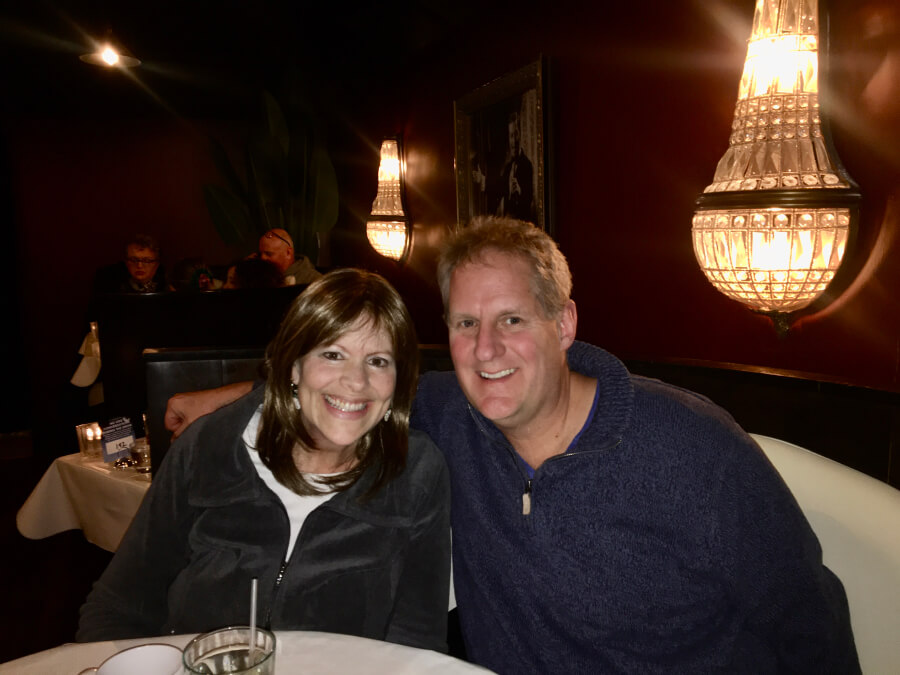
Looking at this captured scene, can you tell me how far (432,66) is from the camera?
4.85 m

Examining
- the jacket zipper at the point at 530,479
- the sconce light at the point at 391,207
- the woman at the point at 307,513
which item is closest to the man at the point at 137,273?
the sconce light at the point at 391,207

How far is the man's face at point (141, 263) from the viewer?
16.1 ft

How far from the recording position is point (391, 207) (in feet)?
Result: 17.4

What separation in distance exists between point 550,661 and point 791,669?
18.2 inches

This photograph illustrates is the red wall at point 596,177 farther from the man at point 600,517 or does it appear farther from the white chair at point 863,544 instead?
the man at point 600,517

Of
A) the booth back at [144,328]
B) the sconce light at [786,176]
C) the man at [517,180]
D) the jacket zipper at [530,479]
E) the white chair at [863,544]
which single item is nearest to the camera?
the white chair at [863,544]

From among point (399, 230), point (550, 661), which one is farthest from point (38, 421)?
point (550, 661)

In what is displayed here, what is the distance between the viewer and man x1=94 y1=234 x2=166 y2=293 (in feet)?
16.1

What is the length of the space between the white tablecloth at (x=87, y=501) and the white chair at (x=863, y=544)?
208cm

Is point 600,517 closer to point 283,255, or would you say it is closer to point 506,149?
point 506,149

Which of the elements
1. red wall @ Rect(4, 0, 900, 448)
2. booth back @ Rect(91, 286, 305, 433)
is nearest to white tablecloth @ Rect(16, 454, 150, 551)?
booth back @ Rect(91, 286, 305, 433)

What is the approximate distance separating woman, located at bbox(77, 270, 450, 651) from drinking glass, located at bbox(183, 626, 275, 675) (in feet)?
1.25

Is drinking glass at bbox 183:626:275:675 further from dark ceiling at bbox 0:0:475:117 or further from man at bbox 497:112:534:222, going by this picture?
dark ceiling at bbox 0:0:475:117

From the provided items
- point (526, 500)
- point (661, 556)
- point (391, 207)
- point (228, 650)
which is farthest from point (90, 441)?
point (391, 207)
